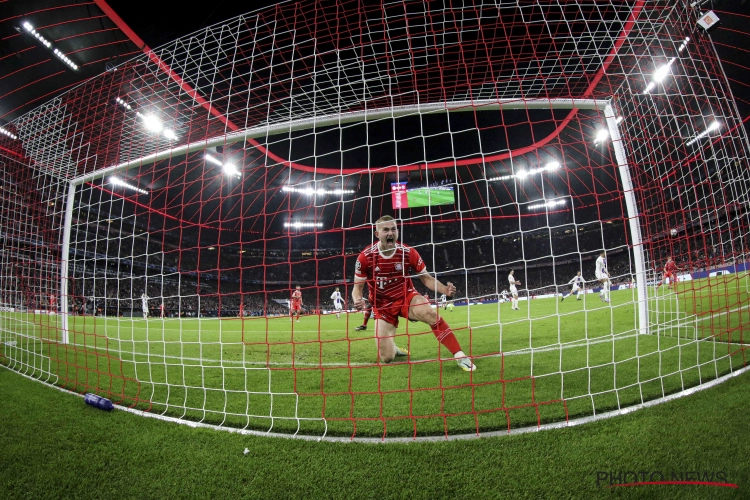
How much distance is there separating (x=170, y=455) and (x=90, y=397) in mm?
1871

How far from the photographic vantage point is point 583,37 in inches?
159

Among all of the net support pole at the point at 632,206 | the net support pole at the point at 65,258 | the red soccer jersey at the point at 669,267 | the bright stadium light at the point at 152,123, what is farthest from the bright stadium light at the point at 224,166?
the red soccer jersey at the point at 669,267

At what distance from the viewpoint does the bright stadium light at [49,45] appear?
32.5 feet

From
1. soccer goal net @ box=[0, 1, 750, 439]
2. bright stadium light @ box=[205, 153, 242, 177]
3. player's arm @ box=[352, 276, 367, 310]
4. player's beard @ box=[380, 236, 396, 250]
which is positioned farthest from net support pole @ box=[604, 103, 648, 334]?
bright stadium light @ box=[205, 153, 242, 177]

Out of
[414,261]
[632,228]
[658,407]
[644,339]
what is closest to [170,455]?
[414,261]

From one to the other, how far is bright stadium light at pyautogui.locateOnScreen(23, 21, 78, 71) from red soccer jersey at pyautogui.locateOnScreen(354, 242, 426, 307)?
42.8 ft

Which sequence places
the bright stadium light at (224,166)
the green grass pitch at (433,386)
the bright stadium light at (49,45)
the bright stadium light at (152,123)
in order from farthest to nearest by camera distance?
1. the bright stadium light at (49,45)
2. the bright stadium light at (152,123)
3. the bright stadium light at (224,166)
4. the green grass pitch at (433,386)

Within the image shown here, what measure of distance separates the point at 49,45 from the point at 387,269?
13609 millimetres

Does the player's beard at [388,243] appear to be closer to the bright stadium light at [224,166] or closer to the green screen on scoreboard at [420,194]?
the green screen on scoreboard at [420,194]

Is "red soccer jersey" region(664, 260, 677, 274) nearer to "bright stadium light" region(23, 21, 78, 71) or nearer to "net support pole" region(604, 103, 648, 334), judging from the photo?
"net support pole" region(604, 103, 648, 334)

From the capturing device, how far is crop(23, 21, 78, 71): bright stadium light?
991 centimetres

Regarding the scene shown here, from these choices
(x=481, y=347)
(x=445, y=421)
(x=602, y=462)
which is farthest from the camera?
(x=481, y=347)

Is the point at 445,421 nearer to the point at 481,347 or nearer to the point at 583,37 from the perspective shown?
the point at 481,347

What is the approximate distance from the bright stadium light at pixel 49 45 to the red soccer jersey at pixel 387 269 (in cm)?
1305
